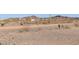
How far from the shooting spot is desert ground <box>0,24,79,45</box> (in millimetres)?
1483

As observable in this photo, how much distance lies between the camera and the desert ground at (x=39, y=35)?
1.48 m

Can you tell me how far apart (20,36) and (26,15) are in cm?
19

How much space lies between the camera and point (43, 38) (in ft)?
4.89

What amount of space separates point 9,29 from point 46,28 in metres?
0.33

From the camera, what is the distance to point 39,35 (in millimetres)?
1493

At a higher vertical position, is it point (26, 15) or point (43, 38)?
point (26, 15)

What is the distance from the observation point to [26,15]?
1.50 m
